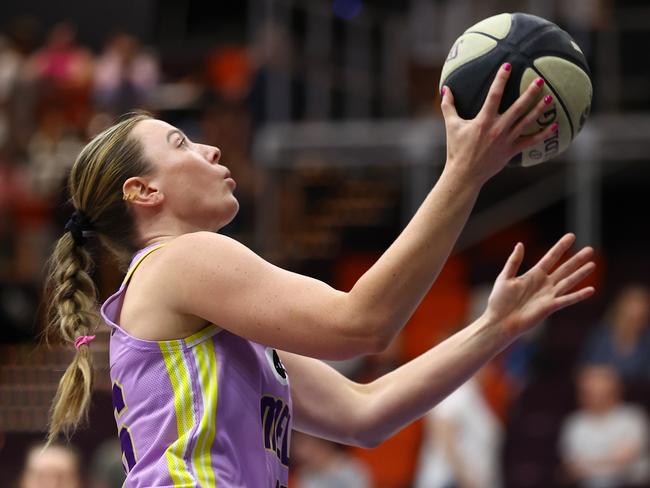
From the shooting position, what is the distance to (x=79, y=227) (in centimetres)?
321

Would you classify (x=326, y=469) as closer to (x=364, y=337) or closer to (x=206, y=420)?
(x=206, y=420)

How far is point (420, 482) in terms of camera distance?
335 inches

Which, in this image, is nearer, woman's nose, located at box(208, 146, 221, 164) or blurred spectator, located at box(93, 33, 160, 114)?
woman's nose, located at box(208, 146, 221, 164)

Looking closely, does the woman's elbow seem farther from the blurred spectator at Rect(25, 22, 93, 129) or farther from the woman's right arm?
the blurred spectator at Rect(25, 22, 93, 129)

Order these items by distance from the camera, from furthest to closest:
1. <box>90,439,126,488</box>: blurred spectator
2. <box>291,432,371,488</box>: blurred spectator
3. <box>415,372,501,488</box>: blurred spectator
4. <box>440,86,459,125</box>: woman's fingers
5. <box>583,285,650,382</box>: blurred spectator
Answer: <box>583,285,650,382</box>: blurred spectator → <box>291,432,371,488</box>: blurred spectator → <box>415,372,501,488</box>: blurred spectator → <box>90,439,126,488</box>: blurred spectator → <box>440,86,459,125</box>: woman's fingers

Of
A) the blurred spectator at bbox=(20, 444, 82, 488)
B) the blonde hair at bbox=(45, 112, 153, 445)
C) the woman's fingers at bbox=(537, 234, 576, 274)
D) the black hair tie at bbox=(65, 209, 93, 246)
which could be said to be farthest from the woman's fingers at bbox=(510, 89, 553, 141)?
the blurred spectator at bbox=(20, 444, 82, 488)

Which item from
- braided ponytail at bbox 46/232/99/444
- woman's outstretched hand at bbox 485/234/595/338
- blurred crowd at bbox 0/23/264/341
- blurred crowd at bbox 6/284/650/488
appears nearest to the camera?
braided ponytail at bbox 46/232/99/444

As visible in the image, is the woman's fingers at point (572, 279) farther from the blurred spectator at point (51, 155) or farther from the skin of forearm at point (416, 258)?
the blurred spectator at point (51, 155)

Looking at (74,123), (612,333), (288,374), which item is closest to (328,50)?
(74,123)

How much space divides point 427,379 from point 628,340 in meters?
6.96

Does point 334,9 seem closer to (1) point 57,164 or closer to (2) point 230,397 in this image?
(1) point 57,164

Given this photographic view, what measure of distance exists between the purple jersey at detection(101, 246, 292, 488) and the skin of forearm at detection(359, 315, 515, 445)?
0.43 meters

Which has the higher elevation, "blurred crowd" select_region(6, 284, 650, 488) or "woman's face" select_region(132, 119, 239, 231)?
"woman's face" select_region(132, 119, 239, 231)

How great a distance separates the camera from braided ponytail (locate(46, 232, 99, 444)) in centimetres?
304
